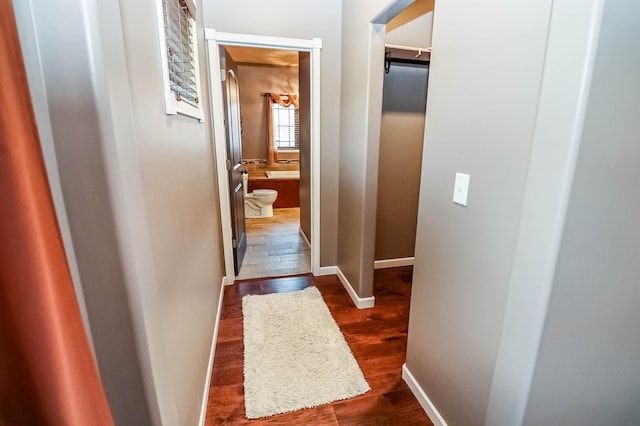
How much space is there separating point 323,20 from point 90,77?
2380 millimetres

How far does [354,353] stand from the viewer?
1.90m

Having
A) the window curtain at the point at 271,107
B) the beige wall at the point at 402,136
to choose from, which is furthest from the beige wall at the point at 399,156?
the window curtain at the point at 271,107

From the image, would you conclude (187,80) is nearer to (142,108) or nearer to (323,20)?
(142,108)

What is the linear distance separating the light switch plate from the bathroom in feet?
9.02

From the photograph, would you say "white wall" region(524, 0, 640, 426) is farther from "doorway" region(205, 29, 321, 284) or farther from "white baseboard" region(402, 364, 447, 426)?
"doorway" region(205, 29, 321, 284)

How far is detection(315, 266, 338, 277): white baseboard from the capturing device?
2959 mm

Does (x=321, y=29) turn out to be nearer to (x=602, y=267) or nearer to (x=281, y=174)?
(x=602, y=267)

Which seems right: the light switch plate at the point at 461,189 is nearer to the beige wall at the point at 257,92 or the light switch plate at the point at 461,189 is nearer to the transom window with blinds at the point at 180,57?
the transom window with blinds at the point at 180,57

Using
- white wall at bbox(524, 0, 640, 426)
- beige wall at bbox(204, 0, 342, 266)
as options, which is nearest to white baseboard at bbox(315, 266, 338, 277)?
beige wall at bbox(204, 0, 342, 266)

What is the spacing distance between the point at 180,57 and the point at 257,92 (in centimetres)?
466

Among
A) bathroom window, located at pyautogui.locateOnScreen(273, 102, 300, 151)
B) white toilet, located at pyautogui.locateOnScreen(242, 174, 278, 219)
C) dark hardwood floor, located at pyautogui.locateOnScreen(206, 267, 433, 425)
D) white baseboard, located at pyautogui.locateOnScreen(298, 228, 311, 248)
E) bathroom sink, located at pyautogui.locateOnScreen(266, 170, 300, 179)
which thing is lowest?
dark hardwood floor, located at pyautogui.locateOnScreen(206, 267, 433, 425)

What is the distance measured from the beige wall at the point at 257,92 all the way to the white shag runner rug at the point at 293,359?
407 centimetres

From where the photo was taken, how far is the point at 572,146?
2.39 ft

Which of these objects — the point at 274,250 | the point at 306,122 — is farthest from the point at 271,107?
the point at 274,250
